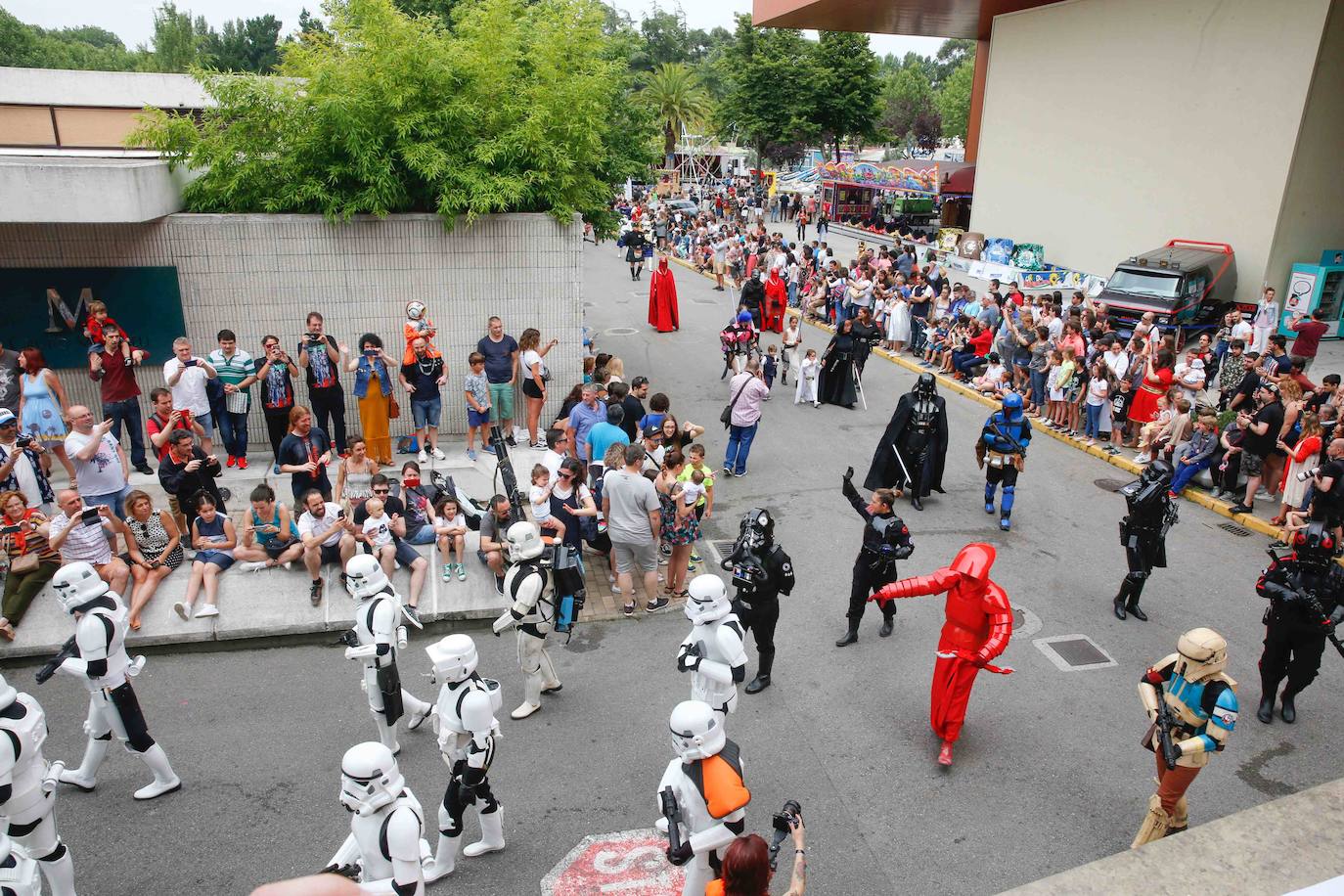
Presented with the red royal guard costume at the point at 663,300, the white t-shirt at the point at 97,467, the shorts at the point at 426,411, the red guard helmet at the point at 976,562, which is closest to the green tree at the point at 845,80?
the red royal guard costume at the point at 663,300

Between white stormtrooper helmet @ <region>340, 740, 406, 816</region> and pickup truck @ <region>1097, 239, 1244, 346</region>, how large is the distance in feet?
61.0

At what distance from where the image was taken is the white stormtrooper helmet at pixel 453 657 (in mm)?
5145

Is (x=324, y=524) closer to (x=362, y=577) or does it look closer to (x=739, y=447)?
(x=362, y=577)

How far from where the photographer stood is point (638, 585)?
9164 mm

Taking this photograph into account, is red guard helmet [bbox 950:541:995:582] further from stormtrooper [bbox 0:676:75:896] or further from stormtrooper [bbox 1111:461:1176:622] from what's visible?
stormtrooper [bbox 0:676:75:896]

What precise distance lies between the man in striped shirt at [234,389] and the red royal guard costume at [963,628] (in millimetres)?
8116

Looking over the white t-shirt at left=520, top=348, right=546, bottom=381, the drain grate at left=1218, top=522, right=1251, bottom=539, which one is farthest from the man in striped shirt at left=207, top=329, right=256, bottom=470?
the drain grate at left=1218, top=522, right=1251, bottom=539

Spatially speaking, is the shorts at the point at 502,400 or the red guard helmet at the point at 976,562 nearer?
the red guard helmet at the point at 976,562

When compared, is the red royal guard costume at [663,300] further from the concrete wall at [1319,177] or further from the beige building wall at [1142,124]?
the concrete wall at [1319,177]

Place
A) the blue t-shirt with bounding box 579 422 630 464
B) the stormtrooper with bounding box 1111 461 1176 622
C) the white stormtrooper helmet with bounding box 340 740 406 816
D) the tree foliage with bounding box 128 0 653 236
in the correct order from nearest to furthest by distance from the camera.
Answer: the white stormtrooper helmet with bounding box 340 740 406 816 → the stormtrooper with bounding box 1111 461 1176 622 → the blue t-shirt with bounding box 579 422 630 464 → the tree foliage with bounding box 128 0 653 236

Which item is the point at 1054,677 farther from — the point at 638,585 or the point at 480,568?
the point at 480,568

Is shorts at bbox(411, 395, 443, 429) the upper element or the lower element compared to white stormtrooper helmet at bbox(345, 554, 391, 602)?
lower

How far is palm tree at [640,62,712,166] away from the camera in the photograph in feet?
201

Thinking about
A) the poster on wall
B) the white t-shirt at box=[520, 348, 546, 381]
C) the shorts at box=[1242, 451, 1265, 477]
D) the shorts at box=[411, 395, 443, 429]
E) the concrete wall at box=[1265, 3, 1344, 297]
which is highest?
the concrete wall at box=[1265, 3, 1344, 297]
